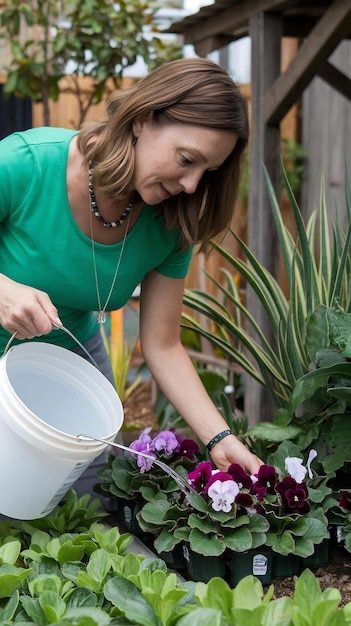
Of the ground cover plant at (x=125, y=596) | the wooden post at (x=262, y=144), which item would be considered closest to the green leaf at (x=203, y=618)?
the ground cover plant at (x=125, y=596)

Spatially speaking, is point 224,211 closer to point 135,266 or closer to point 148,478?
point 135,266

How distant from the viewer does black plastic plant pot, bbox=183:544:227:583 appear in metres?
1.75

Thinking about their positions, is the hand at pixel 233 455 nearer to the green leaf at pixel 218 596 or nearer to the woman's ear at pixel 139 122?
the green leaf at pixel 218 596

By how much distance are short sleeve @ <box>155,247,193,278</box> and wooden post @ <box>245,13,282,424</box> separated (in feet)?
4.80

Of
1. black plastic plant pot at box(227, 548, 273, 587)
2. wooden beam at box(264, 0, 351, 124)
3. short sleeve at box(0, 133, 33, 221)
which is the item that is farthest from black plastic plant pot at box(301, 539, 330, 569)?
wooden beam at box(264, 0, 351, 124)

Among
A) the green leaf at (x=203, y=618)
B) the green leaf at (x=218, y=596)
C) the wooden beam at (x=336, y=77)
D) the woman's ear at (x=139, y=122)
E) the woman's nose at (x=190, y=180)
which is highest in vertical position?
the woman's ear at (x=139, y=122)

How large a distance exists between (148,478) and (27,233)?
0.61 m

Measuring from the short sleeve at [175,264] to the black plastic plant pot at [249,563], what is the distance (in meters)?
0.65

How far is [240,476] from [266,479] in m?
0.06

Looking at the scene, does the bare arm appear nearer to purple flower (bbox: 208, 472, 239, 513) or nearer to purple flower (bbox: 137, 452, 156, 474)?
purple flower (bbox: 137, 452, 156, 474)

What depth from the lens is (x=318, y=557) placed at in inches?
73.8

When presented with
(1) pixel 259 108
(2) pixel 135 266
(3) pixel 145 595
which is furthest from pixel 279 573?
(1) pixel 259 108

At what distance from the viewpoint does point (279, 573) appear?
5.97ft

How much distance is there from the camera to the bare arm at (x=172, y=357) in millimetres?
1993
